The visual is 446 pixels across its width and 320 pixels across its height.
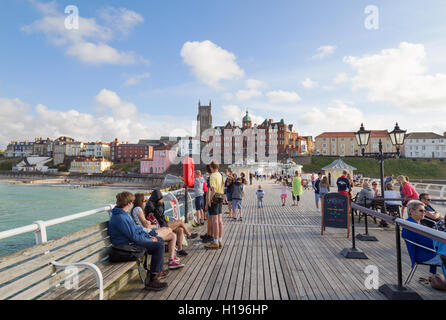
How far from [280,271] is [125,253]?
2.62 metres

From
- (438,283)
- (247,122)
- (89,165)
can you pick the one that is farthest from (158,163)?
(438,283)

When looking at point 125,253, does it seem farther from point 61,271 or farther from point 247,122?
point 247,122

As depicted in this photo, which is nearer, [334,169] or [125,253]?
[125,253]

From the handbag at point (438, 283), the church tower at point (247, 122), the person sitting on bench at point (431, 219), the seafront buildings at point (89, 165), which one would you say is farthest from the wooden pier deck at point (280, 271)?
the seafront buildings at point (89, 165)

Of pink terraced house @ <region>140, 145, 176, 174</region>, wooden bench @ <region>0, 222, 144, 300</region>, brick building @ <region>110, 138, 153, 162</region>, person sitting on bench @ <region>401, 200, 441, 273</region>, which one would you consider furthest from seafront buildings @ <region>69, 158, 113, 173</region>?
person sitting on bench @ <region>401, 200, 441, 273</region>

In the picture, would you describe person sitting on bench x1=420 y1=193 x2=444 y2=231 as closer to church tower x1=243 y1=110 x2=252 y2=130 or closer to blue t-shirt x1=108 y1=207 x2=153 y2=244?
blue t-shirt x1=108 y1=207 x2=153 y2=244

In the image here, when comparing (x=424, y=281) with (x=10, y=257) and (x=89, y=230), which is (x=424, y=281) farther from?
(x=10, y=257)

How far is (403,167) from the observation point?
225 feet

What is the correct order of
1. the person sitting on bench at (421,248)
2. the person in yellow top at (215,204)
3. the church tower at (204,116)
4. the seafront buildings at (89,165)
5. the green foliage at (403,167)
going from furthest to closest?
1. the church tower at (204,116)
2. the seafront buildings at (89,165)
3. the green foliage at (403,167)
4. the person in yellow top at (215,204)
5. the person sitting on bench at (421,248)

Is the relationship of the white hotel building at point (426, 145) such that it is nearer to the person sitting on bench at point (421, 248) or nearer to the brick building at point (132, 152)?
the person sitting on bench at point (421, 248)

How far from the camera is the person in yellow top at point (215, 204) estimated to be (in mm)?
5504

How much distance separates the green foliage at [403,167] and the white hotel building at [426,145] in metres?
13.0
